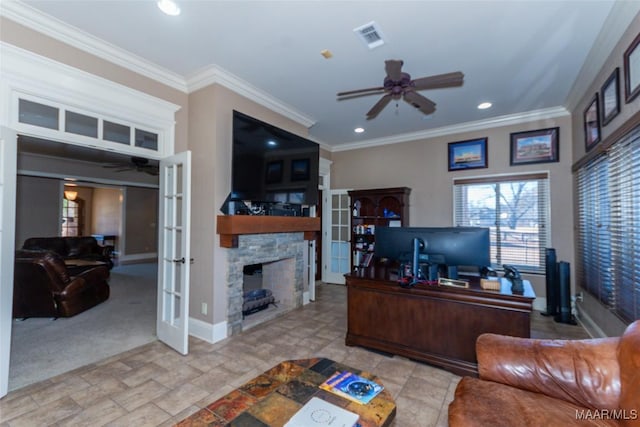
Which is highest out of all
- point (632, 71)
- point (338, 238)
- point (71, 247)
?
point (632, 71)

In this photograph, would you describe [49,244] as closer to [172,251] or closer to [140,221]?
[140,221]

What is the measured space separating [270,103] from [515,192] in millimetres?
4048

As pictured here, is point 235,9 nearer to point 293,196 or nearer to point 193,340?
point 293,196

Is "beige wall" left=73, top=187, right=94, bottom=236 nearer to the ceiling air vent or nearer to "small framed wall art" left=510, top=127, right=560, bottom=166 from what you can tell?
the ceiling air vent

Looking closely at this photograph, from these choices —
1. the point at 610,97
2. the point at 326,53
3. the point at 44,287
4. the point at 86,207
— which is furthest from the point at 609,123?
the point at 86,207

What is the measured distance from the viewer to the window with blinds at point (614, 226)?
226 cm

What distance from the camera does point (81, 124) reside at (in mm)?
2641

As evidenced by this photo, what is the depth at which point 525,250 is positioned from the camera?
437cm

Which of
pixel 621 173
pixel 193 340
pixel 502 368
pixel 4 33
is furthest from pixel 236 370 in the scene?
pixel 621 173

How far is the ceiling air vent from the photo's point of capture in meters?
2.45

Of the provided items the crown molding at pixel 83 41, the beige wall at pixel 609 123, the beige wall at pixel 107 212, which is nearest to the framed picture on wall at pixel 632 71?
the beige wall at pixel 609 123

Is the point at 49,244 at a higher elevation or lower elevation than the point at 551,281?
higher

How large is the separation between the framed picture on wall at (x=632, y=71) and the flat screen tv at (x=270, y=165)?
3.30m

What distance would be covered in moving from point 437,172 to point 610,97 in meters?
2.52
